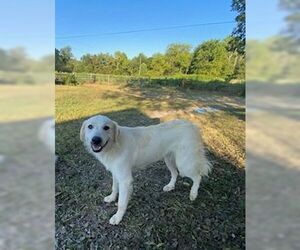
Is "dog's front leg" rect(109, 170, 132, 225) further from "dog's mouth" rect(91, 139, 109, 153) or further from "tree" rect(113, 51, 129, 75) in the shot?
"tree" rect(113, 51, 129, 75)

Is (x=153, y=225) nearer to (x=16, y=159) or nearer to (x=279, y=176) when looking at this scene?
(x=279, y=176)

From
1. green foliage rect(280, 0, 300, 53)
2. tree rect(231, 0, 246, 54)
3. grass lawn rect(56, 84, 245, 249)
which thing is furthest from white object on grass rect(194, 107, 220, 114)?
green foliage rect(280, 0, 300, 53)

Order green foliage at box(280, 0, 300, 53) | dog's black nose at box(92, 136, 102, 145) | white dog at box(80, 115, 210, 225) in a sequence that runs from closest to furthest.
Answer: green foliage at box(280, 0, 300, 53) → dog's black nose at box(92, 136, 102, 145) → white dog at box(80, 115, 210, 225)

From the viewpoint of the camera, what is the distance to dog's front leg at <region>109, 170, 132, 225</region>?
1.72 m

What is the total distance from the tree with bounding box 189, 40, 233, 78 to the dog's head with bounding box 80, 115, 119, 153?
39 cm

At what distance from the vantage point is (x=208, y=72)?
1.70 meters

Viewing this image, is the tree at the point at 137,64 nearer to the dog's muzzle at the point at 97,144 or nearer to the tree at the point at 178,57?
the tree at the point at 178,57

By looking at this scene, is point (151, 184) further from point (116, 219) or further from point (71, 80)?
point (71, 80)

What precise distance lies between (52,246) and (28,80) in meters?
0.71

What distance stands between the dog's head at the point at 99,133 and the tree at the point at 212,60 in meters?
0.39

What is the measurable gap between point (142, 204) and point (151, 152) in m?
0.22

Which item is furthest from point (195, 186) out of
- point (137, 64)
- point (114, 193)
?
point (137, 64)

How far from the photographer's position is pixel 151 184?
181 centimetres

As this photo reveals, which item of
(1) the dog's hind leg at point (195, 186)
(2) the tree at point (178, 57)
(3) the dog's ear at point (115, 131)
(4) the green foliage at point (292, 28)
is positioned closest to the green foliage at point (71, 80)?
(3) the dog's ear at point (115, 131)
